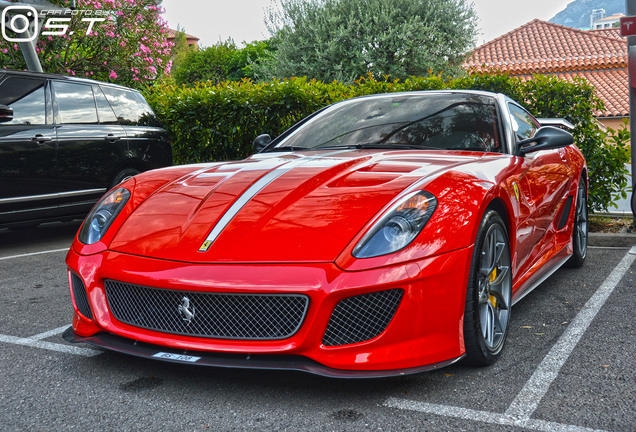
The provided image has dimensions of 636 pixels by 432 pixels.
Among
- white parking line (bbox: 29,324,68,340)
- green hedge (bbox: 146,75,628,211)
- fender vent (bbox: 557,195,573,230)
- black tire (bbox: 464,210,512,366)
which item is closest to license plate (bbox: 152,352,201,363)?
black tire (bbox: 464,210,512,366)

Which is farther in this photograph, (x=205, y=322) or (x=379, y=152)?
(x=379, y=152)

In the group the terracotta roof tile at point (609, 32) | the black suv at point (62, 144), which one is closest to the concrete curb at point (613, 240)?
the black suv at point (62, 144)

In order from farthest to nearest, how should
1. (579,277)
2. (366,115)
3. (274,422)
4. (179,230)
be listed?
(579,277) → (366,115) → (179,230) → (274,422)

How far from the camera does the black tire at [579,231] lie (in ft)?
16.7

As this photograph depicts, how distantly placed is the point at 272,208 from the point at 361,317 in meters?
0.68

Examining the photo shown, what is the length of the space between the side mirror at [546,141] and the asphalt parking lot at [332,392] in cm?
99

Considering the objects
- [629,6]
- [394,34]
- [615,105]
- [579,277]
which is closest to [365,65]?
[394,34]

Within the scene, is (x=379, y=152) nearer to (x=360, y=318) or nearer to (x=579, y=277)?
(x=360, y=318)

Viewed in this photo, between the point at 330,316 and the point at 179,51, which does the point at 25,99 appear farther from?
the point at 179,51

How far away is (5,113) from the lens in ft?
20.4

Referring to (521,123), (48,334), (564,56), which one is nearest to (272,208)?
(48,334)

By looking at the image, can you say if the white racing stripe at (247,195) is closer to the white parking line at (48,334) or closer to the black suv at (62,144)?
the white parking line at (48,334)

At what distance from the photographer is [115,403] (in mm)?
2562

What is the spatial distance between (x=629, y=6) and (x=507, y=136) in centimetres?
376
